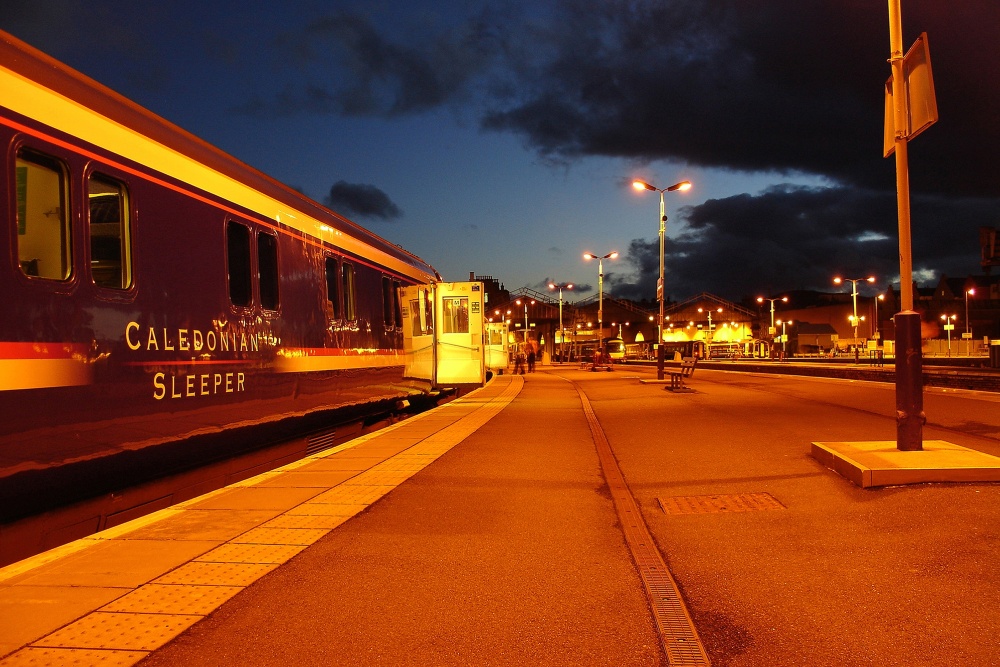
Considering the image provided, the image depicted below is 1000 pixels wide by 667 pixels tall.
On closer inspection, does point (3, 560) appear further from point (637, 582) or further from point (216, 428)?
point (637, 582)

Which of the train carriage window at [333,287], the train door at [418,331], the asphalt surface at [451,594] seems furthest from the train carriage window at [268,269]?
the train door at [418,331]

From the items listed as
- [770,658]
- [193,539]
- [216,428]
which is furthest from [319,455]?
[770,658]

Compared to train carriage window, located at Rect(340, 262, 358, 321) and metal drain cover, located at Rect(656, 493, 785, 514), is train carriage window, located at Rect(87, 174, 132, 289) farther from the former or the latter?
train carriage window, located at Rect(340, 262, 358, 321)

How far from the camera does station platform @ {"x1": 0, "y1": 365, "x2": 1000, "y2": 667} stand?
12.0 feet

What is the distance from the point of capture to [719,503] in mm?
6887

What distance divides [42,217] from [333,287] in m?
5.85

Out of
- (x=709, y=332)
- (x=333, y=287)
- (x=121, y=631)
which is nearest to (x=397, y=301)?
(x=333, y=287)

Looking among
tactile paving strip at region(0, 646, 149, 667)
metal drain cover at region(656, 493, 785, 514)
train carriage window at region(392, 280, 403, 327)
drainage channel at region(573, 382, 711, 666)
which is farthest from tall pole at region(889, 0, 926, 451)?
train carriage window at region(392, 280, 403, 327)

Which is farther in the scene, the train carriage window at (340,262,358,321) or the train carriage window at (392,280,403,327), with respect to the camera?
the train carriage window at (392,280,403,327)

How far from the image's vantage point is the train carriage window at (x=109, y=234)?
233 inches

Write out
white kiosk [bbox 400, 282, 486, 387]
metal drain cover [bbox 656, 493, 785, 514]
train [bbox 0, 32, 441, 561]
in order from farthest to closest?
white kiosk [bbox 400, 282, 486, 387], metal drain cover [bbox 656, 493, 785, 514], train [bbox 0, 32, 441, 561]

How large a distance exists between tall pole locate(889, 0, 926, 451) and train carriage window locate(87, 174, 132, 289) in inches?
287

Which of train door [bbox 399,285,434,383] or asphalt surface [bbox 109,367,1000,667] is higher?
train door [bbox 399,285,434,383]

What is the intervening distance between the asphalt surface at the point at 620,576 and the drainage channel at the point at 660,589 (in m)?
0.07
